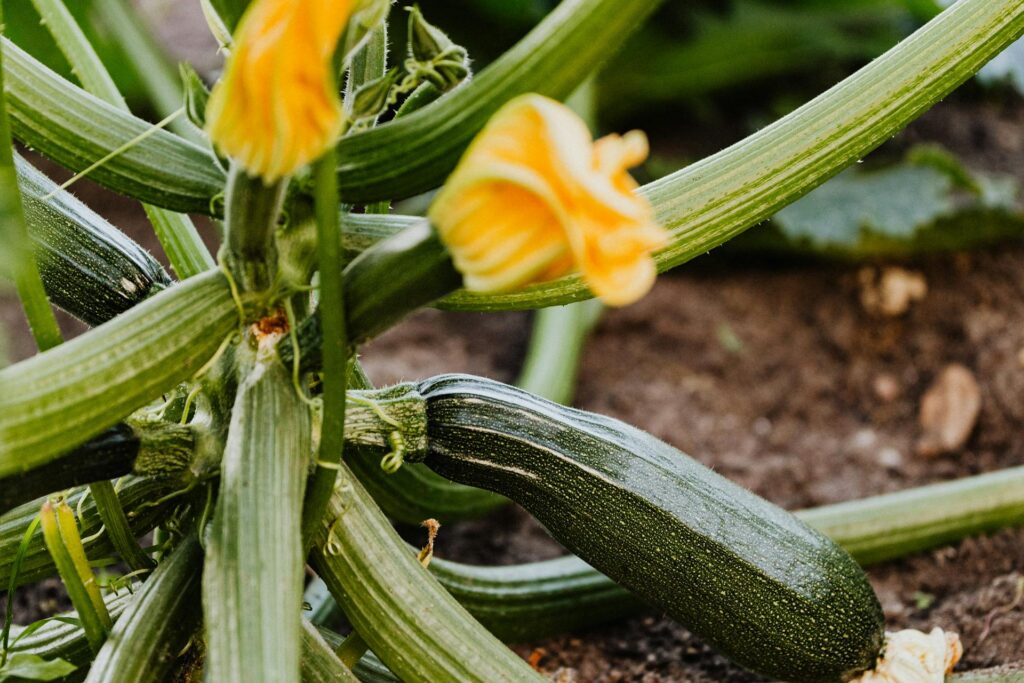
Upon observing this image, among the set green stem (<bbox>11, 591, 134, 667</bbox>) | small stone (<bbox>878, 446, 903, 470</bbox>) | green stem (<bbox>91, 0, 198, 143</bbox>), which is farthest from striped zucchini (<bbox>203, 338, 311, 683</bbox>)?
small stone (<bbox>878, 446, 903, 470</bbox>)

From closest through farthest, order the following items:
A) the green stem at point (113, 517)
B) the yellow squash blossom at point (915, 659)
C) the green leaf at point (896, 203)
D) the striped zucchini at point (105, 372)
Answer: the striped zucchini at point (105, 372)
the green stem at point (113, 517)
the yellow squash blossom at point (915, 659)
the green leaf at point (896, 203)

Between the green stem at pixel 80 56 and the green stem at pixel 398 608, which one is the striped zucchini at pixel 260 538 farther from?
the green stem at pixel 80 56

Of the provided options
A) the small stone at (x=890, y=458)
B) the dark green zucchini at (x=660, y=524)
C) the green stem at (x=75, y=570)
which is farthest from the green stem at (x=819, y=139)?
the small stone at (x=890, y=458)

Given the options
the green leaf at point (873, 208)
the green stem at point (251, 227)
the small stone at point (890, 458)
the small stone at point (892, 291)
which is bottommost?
the green stem at point (251, 227)

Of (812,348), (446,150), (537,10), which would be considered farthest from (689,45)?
(446,150)

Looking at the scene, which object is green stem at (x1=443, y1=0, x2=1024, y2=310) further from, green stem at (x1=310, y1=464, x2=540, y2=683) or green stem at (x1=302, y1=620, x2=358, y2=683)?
green stem at (x1=302, y1=620, x2=358, y2=683)

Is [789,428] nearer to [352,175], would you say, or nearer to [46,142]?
[352,175]

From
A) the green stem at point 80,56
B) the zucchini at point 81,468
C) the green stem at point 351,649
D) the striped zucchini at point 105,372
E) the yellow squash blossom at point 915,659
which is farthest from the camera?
the green stem at point 80,56
